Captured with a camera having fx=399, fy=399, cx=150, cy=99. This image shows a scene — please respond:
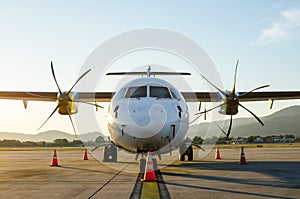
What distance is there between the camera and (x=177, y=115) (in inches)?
500

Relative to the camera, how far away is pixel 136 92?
13180 millimetres

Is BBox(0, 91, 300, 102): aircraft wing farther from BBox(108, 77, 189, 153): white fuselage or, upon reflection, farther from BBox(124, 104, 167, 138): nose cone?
BBox(124, 104, 167, 138): nose cone

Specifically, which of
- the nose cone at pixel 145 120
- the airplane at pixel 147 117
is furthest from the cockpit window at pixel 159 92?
the nose cone at pixel 145 120

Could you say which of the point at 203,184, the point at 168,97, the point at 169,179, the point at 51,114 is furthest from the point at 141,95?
the point at 51,114

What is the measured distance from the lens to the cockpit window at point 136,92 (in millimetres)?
12961

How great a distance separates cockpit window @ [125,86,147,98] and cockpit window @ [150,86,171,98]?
23 centimetres

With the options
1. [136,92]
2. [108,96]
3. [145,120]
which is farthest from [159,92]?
[108,96]

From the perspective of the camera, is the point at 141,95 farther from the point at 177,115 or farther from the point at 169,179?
the point at 169,179

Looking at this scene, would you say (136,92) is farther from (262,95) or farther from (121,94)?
(262,95)

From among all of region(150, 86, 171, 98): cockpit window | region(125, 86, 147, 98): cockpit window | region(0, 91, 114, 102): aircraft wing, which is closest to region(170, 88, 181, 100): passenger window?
region(150, 86, 171, 98): cockpit window

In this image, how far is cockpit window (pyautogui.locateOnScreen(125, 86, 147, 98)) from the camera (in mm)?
12961

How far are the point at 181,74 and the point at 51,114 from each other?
7.55 meters

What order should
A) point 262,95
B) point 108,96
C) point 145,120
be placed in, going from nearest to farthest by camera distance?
1. point 145,120
2. point 262,95
3. point 108,96

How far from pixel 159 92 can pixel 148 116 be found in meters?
1.95
